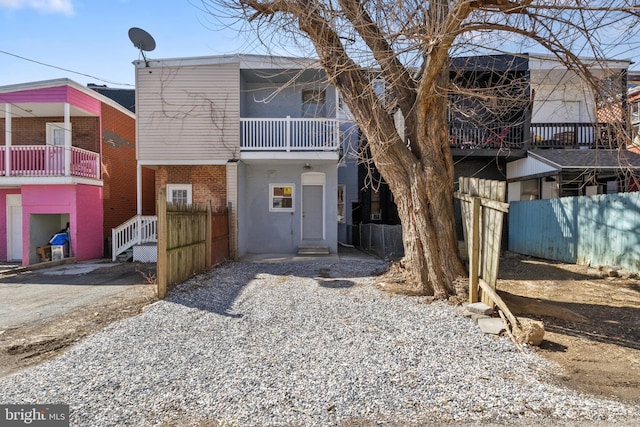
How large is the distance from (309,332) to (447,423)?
231 cm

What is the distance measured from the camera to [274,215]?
1337cm

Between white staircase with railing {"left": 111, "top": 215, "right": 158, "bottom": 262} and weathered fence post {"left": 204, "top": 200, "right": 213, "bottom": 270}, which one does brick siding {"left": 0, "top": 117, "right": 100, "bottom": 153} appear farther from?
weathered fence post {"left": 204, "top": 200, "right": 213, "bottom": 270}

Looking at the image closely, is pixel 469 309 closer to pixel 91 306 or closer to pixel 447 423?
pixel 447 423

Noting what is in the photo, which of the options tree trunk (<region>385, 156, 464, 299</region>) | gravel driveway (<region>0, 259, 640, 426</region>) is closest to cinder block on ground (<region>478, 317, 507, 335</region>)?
gravel driveway (<region>0, 259, 640, 426</region>)

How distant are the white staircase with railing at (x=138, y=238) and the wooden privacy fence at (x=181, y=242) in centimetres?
423

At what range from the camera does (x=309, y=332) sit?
480 cm

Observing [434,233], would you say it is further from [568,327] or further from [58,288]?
[58,288]

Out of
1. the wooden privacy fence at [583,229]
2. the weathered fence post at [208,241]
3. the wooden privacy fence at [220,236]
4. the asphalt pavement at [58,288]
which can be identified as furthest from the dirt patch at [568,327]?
the wooden privacy fence at [220,236]

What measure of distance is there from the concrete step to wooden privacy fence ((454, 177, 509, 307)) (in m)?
7.18

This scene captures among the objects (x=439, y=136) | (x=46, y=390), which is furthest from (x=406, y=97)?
(x=46, y=390)

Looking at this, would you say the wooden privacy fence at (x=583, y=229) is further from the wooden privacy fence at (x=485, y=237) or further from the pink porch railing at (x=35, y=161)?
the pink porch railing at (x=35, y=161)

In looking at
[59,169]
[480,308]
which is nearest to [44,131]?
[59,169]

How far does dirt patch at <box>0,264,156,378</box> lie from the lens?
4219 mm

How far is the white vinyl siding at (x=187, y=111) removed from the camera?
12508 mm
